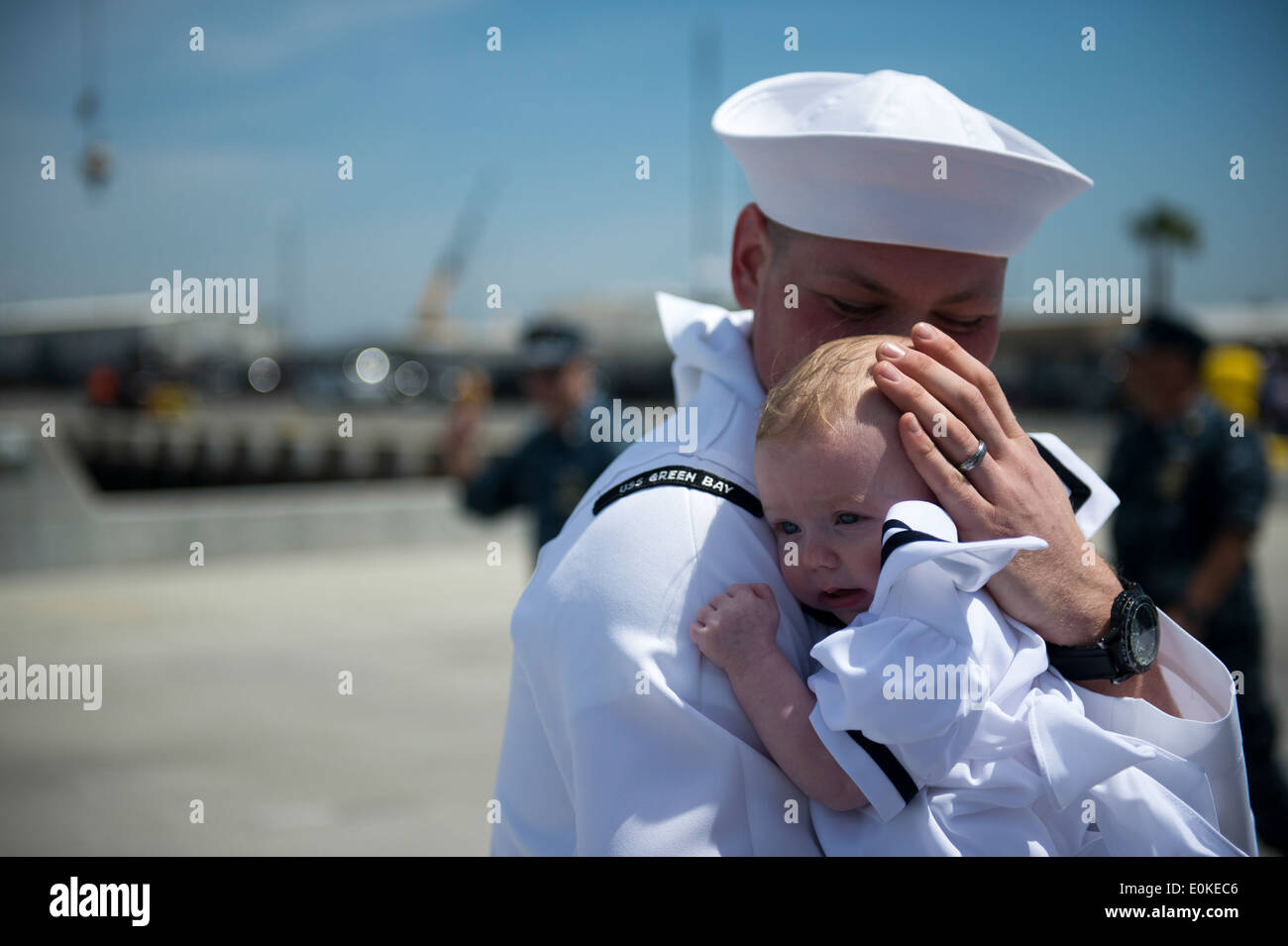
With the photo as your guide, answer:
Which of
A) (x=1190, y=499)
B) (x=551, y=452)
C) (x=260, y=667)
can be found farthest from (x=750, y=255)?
(x=260, y=667)

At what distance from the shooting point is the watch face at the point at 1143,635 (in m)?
1.52

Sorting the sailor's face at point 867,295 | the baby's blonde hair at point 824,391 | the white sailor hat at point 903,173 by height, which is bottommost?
the baby's blonde hair at point 824,391

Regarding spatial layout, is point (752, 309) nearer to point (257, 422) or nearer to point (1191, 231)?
point (257, 422)

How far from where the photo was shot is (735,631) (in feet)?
4.52

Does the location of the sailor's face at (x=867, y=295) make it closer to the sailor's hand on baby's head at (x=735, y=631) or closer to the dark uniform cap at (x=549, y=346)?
the sailor's hand on baby's head at (x=735, y=631)

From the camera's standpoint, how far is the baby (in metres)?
1.35

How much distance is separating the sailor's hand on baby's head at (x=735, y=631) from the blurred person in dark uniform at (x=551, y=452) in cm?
451

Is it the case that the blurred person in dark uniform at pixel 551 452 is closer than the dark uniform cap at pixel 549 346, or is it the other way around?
the blurred person in dark uniform at pixel 551 452

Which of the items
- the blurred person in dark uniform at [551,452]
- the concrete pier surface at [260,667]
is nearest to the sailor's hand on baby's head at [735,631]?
the concrete pier surface at [260,667]

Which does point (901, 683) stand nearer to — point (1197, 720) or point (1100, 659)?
point (1100, 659)

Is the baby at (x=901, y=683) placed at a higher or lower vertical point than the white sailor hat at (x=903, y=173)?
lower

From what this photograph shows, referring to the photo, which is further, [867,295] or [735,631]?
[867,295]

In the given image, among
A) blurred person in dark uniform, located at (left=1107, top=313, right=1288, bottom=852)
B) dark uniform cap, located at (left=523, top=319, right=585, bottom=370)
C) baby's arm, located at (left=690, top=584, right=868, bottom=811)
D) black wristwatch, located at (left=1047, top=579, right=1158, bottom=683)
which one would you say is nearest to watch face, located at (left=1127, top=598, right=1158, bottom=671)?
black wristwatch, located at (left=1047, top=579, right=1158, bottom=683)

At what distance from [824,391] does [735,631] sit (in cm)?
34
